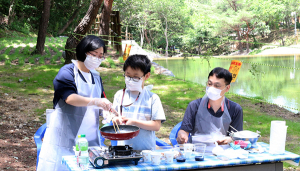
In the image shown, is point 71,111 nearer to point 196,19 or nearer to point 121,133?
point 121,133

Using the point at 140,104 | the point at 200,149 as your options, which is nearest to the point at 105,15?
the point at 140,104

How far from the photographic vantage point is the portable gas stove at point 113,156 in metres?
1.82

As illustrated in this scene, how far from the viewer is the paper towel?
2121 mm

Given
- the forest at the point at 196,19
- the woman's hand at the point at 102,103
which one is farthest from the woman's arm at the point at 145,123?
the forest at the point at 196,19

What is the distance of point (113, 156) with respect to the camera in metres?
1.87

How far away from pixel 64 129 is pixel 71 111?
155mm

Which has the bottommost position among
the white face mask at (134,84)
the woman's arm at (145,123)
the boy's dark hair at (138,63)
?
the woman's arm at (145,123)

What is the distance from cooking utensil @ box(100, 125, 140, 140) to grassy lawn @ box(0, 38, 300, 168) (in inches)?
106

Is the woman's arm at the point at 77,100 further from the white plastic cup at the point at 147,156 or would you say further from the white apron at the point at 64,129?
the white plastic cup at the point at 147,156

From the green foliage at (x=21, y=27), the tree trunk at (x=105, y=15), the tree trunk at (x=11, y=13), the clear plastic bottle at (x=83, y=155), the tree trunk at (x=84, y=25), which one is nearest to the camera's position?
the clear plastic bottle at (x=83, y=155)

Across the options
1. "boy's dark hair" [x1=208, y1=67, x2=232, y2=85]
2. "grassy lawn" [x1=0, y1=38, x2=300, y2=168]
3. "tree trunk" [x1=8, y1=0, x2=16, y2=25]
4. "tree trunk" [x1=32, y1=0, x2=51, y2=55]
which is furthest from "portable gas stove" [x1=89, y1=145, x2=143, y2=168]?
"tree trunk" [x1=8, y1=0, x2=16, y2=25]

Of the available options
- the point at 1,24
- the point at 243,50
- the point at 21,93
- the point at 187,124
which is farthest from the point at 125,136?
the point at 243,50

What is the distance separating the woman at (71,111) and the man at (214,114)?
865mm

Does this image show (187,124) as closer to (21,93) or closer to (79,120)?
(79,120)
